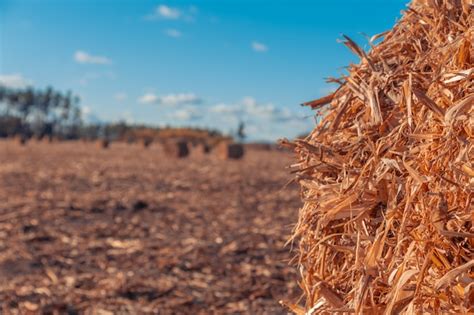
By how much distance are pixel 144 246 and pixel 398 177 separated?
5.98 meters

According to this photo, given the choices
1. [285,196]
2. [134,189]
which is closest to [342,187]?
[285,196]

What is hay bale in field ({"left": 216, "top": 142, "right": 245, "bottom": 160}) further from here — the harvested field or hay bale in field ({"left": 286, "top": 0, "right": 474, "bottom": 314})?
hay bale in field ({"left": 286, "top": 0, "right": 474, "bottom": 314})

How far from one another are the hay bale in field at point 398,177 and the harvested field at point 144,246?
60cm

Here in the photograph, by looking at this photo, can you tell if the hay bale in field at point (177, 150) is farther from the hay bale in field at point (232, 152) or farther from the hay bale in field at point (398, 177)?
the hay bale in field at point (398, 177)

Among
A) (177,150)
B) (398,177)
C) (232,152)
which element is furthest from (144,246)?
(177,150)

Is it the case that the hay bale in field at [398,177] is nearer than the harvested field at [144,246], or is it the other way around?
the hay bale in field at [398,177]

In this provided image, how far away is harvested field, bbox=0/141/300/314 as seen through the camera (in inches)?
249

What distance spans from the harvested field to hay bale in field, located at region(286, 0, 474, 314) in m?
0.60

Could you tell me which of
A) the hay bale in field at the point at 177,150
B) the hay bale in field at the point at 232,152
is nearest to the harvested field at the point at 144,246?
the hay bale in field at the point at 232,152

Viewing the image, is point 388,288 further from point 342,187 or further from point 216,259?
point 216,259

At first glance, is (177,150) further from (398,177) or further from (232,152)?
(398,177)

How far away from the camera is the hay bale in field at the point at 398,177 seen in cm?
254

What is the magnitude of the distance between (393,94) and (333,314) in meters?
1.04

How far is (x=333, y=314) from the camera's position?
301cm
